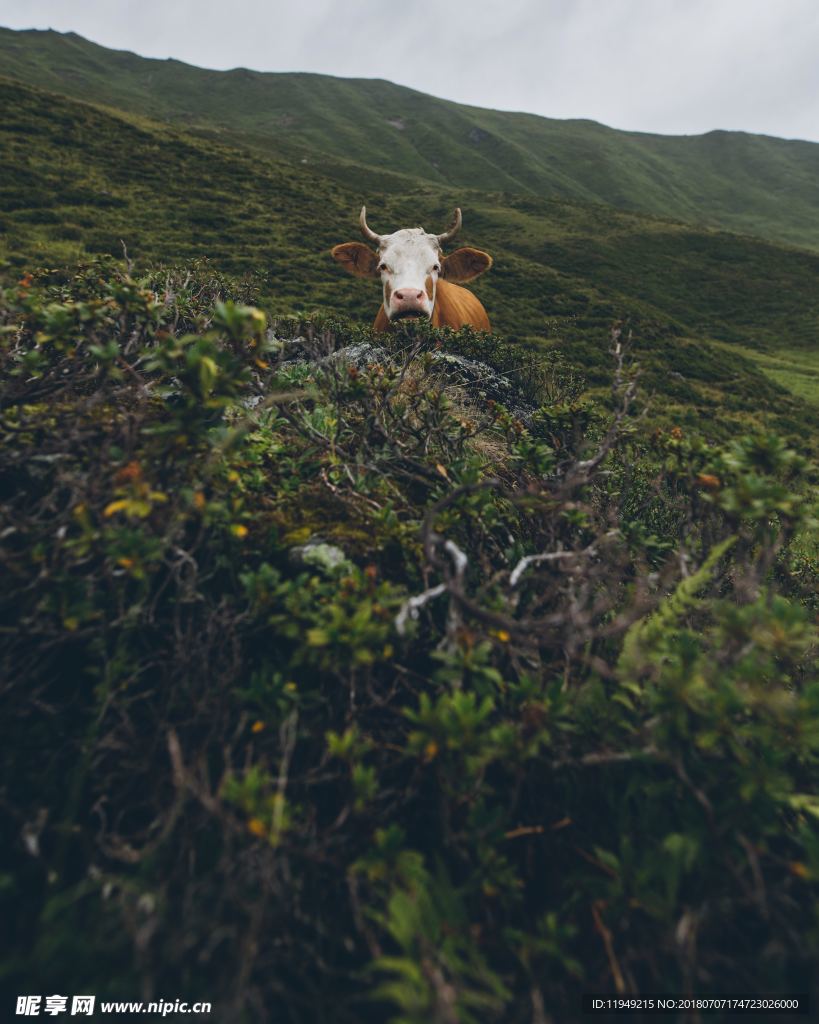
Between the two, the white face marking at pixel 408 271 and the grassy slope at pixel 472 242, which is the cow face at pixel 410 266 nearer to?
the white face marking at pixel 408 271

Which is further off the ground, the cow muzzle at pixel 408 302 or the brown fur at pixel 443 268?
the brown fur at pixel 443 268

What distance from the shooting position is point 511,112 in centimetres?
13525

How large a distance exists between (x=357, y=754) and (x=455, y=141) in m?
126

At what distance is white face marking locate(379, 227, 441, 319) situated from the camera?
7.09m

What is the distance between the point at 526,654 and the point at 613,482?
3.81 m

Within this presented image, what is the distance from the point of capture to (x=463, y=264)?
28.7ft

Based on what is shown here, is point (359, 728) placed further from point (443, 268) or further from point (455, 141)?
point (455, 141)

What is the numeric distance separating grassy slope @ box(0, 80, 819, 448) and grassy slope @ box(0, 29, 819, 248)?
132 ft

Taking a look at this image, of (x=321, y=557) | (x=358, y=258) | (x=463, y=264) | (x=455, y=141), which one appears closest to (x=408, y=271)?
(x=358, y=258)

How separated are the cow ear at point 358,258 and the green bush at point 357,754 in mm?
6523

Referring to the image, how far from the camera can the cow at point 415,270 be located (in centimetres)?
722

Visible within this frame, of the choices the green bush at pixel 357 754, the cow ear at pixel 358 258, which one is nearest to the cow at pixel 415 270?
the cow ear at pixel 358 258

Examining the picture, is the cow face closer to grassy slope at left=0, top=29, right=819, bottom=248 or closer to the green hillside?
the green hillside

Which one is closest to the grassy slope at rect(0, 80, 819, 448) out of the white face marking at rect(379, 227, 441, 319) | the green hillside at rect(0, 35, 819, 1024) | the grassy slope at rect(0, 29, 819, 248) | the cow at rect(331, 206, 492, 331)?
the cow at rect(331, 206, 492, 331)
